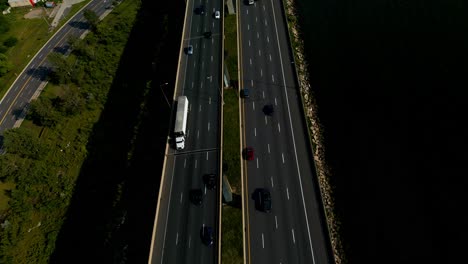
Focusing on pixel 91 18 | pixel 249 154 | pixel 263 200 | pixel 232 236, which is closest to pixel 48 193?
pixel 232 236

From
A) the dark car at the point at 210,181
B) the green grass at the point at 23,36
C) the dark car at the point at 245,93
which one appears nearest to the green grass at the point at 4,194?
the green grass at the point at 23,36

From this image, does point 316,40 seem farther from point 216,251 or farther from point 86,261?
point 86,261

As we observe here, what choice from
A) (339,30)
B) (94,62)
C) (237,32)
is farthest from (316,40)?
(94,62)

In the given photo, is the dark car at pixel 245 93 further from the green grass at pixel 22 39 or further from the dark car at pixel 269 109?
the green grass at pixel 22 39

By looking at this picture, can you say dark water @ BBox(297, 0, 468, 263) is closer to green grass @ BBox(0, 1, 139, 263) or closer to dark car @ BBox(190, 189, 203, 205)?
dark car @ BBox(190, 189, 203, 205)

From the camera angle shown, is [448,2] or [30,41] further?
[30,41]

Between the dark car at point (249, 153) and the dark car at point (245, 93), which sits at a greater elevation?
the dark car at point (245, 93)

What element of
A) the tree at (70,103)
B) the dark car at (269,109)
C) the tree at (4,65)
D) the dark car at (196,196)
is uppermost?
the tree at (4,65)
